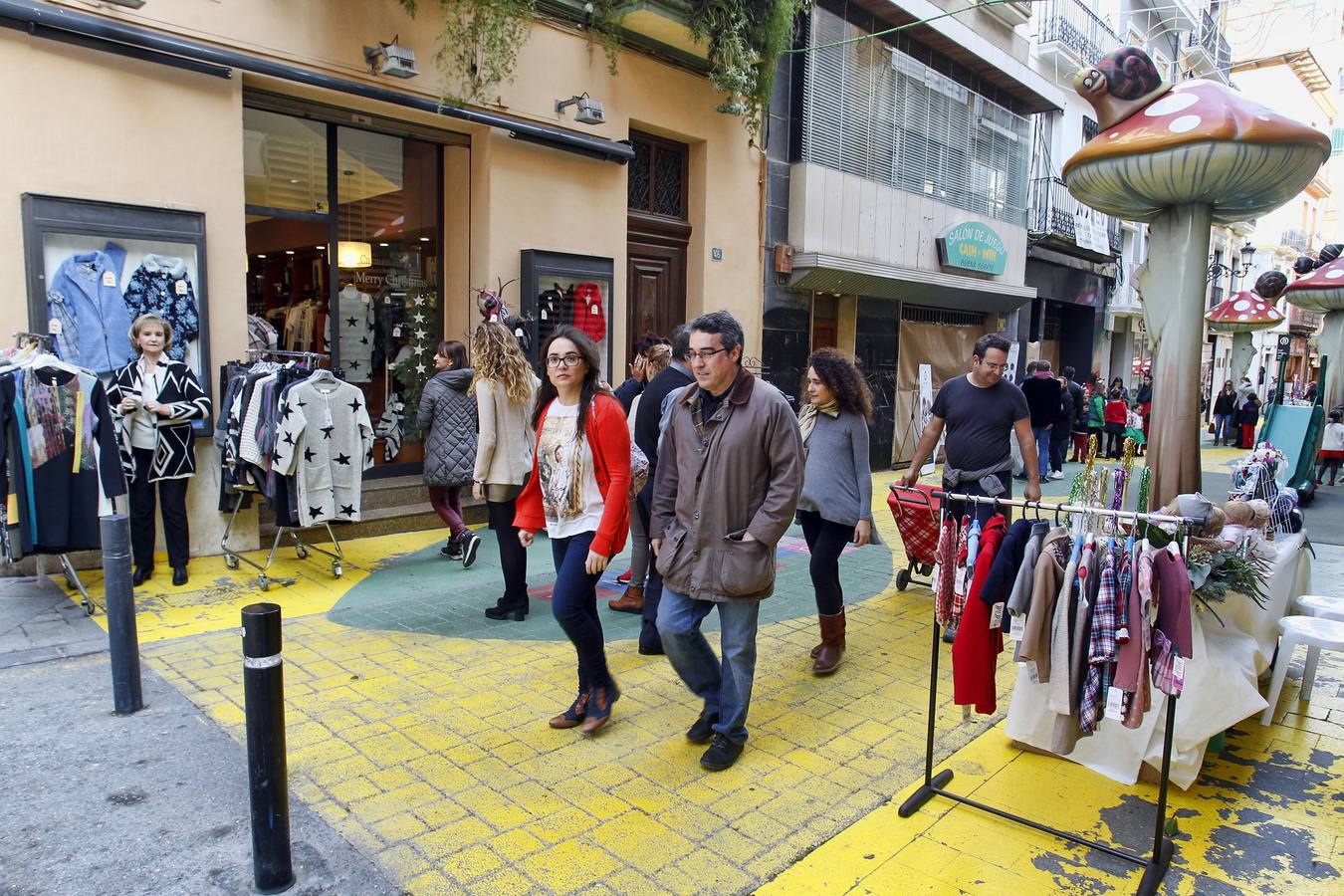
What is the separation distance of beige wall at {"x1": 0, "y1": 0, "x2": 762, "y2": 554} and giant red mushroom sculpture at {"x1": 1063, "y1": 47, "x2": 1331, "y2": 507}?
17.6ft

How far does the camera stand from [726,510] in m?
3.73

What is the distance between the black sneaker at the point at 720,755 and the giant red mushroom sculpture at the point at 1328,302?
1163 cm

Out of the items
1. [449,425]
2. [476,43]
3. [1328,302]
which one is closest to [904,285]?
[1328,302]

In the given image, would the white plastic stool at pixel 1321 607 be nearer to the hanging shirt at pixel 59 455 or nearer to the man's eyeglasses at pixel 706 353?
the man's eyeglasses at pixel 706 353

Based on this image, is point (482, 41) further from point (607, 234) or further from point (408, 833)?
point (408, 833)

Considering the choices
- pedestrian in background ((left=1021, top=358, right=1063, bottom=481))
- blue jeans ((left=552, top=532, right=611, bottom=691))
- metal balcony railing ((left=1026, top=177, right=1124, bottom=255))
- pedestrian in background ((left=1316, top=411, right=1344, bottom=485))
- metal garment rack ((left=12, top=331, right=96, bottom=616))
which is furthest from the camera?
metal balcony railing ((left=1026, top=177, right=1124, bottom=255))

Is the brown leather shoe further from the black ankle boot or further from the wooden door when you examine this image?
the wooden door

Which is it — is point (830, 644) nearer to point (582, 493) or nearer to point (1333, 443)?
point (582, 493)

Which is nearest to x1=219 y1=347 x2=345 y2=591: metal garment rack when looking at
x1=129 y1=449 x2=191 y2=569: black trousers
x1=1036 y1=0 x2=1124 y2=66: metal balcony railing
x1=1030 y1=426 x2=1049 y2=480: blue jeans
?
x1=129 y1=449 x2=191 y2=569: black trousers

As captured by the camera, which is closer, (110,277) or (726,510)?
(726,510)

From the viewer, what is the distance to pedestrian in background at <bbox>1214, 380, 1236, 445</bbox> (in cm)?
2108

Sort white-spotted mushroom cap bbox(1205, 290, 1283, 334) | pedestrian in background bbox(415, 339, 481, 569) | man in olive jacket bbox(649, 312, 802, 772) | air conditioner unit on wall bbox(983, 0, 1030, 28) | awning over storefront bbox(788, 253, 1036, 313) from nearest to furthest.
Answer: man in olive jacket bbox(649, 312, 802, 772), pedestrian in background bbox(415, 339, 481, 569), awning over storefront bbox(788, 253, 1036, 313), air conditioner unit on wall bbox(983, 0, 1030, 28), white-spotted mushroom cap bbox(1205, 290, 1283, 334)

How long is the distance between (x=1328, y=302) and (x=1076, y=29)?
999 centimetres

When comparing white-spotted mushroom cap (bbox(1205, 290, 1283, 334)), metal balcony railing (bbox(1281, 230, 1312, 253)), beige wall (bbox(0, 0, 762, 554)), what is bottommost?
white-spotted mushroom cap (bbox(1205, 290, 1283, 334))
